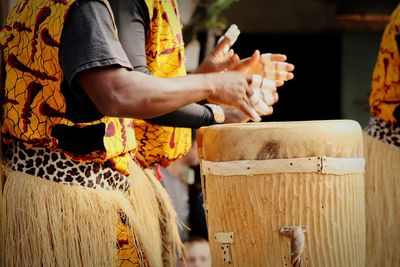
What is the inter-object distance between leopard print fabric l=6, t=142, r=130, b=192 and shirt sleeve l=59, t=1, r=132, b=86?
324 mm

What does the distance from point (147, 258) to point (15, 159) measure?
1.86 ft

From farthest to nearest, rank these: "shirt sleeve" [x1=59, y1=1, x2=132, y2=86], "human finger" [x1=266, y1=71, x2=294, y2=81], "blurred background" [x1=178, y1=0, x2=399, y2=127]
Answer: "blurred background" [x1=178, y1=0, x2=399, y2=127], "human finger" [x1=266, y1=71, x2=294, y2=81], "shirt sleeve" [x1=59, y1=1, x2=132, y2=86]

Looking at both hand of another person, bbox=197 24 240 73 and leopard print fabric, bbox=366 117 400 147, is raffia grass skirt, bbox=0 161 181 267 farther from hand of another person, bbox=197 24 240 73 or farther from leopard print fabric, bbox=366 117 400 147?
leopard print fabric, bbox=366 117 400 147

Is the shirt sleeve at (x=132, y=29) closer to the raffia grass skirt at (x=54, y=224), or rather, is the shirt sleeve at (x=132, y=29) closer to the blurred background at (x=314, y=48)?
the raffia grass skirt at (x=54, y=224)


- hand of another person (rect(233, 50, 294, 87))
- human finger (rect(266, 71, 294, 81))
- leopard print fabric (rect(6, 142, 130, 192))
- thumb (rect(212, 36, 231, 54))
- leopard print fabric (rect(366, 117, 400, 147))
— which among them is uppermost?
thumb (rect(212, 36, 231, 54))

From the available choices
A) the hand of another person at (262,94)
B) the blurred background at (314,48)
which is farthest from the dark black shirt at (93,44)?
the blurred background at (314,48)

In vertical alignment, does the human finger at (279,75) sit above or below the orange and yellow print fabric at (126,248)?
above

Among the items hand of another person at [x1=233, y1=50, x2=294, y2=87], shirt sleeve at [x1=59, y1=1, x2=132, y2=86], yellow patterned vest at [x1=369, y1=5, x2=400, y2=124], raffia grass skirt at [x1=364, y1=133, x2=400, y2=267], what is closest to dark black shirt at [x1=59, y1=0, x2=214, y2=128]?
shirt sleeve at [x1=59, y1=1, x2=132, y2=86]

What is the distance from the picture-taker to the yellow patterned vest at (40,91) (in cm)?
277

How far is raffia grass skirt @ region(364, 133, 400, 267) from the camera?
425cm

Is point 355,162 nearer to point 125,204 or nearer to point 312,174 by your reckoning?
point 312,174

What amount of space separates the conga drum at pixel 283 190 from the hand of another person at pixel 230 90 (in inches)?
3.1

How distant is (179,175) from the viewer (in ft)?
18.3

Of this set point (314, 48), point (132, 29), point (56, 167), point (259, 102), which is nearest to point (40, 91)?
point (56, 167)
